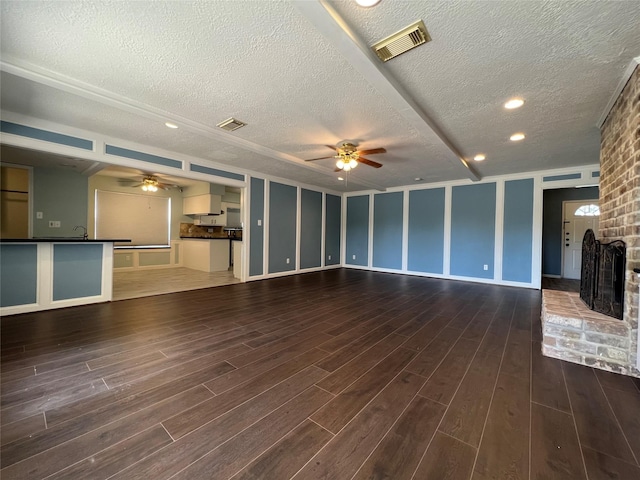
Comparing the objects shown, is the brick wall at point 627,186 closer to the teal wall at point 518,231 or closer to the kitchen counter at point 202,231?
the teal wall at point 518,231

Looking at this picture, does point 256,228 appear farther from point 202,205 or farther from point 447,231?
point 447,231

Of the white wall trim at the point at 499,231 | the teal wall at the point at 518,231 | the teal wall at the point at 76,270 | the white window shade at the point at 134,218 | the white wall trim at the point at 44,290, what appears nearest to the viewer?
the white wall trim at the point at 44,290

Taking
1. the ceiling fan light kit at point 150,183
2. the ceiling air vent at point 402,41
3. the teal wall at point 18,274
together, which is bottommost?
the teal wall at point 18,274

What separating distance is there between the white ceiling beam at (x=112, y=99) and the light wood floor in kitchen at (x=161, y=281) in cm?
283

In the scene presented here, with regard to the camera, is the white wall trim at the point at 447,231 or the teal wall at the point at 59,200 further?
the white wall trim at the point at 447,231

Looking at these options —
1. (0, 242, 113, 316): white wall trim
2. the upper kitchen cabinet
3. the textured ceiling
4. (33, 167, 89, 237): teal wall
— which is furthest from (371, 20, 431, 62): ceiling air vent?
(33, 167, 89, 237): teal wall

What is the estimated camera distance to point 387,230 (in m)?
7.17

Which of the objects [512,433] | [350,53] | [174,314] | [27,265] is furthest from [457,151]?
[27,265]

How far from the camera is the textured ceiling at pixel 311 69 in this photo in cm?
157

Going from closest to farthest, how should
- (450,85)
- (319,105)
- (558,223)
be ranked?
(450,85), (319,105), (558,223)

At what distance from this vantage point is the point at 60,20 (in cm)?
165

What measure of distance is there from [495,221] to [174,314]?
6351 mm

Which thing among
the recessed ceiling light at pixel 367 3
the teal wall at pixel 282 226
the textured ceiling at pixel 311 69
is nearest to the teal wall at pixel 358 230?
the teal wall at pixel 282 226

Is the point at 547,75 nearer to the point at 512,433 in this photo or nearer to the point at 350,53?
the point at 350,53
